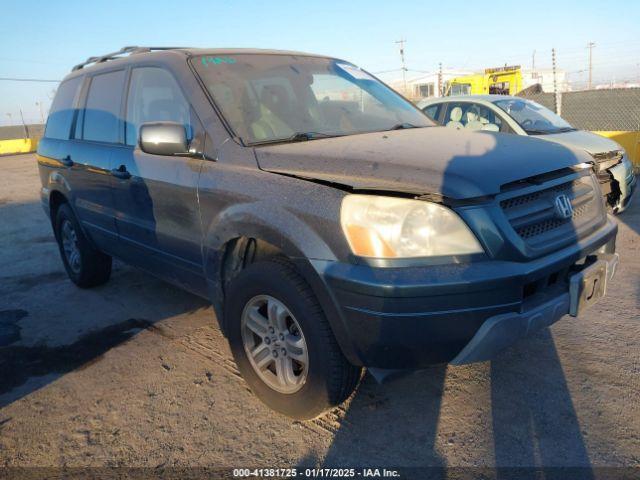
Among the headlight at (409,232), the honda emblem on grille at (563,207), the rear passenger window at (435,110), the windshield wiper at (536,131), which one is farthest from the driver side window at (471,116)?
the headlight at (409,232)

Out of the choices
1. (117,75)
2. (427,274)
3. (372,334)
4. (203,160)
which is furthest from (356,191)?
(117,75)

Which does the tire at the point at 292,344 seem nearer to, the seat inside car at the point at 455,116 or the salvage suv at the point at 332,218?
the salvage suv at the point at 332,218

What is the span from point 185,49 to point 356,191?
1.90m

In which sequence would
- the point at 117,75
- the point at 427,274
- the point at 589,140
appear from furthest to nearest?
the point at 589,140
the point at 117,75
the point at 427,274

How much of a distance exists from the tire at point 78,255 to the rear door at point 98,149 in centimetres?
27

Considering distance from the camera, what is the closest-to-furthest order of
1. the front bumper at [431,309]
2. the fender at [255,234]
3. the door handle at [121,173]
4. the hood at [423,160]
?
1. the front bumper at [431,309]
2. the hood at [423,160]
3. the fender at [255,234]
4. the door handle at [121,173]

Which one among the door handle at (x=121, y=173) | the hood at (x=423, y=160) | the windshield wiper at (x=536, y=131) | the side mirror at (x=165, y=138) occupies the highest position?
the side mirror at (x=165, y=138)

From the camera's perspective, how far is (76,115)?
182 inches

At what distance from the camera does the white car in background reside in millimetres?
6535

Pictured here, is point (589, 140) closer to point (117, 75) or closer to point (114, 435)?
point (117, 75)

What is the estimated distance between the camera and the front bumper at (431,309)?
209cm

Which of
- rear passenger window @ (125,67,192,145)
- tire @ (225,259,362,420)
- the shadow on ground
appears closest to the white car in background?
rear passenger window @ (125,67,192,145)

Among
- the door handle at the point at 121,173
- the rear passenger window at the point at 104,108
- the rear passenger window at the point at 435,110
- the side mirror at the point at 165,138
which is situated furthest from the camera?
the rear passenger window at the point at 435,110

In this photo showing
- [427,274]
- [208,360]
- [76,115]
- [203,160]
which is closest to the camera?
[427,274]
